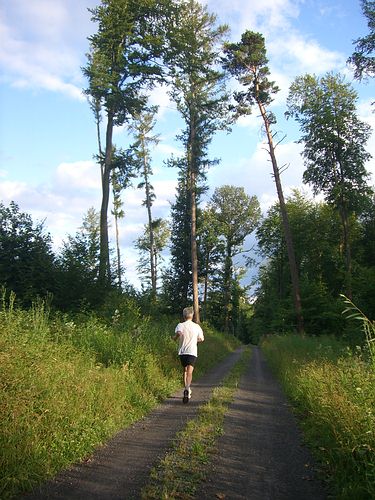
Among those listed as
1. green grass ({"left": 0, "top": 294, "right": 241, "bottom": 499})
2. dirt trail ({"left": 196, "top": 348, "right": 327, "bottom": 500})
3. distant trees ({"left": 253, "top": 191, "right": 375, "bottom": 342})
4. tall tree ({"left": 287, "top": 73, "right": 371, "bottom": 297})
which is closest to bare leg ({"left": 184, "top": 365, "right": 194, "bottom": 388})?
green grass ({"left": 0, "top": 294, "right": 241, "bottom": 499})

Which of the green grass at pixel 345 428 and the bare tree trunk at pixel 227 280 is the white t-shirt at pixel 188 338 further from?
the bare tree trunk at pixel 227 280

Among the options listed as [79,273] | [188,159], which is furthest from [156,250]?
[79,273]

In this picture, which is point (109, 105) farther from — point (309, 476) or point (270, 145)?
point (309, 476)

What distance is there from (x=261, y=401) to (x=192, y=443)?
153 inches

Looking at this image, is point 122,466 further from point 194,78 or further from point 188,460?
point 194,78

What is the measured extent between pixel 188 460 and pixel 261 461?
920 mm

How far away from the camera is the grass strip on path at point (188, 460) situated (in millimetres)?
4020

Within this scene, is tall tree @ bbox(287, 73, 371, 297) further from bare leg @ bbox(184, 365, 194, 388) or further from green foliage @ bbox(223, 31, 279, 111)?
bare leg @ bbox(184, 365, 194, 388)

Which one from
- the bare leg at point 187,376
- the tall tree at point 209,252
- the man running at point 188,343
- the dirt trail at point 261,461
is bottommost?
the dirt trail at point 261,461

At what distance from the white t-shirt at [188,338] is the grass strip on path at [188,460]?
5.67 feet

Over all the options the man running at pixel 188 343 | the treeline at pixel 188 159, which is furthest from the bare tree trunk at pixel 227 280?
the man running at pixel 188 343

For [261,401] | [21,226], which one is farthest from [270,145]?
[261,401]

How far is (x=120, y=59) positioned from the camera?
2008 cm

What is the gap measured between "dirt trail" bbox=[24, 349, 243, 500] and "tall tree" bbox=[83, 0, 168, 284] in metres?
12.8
